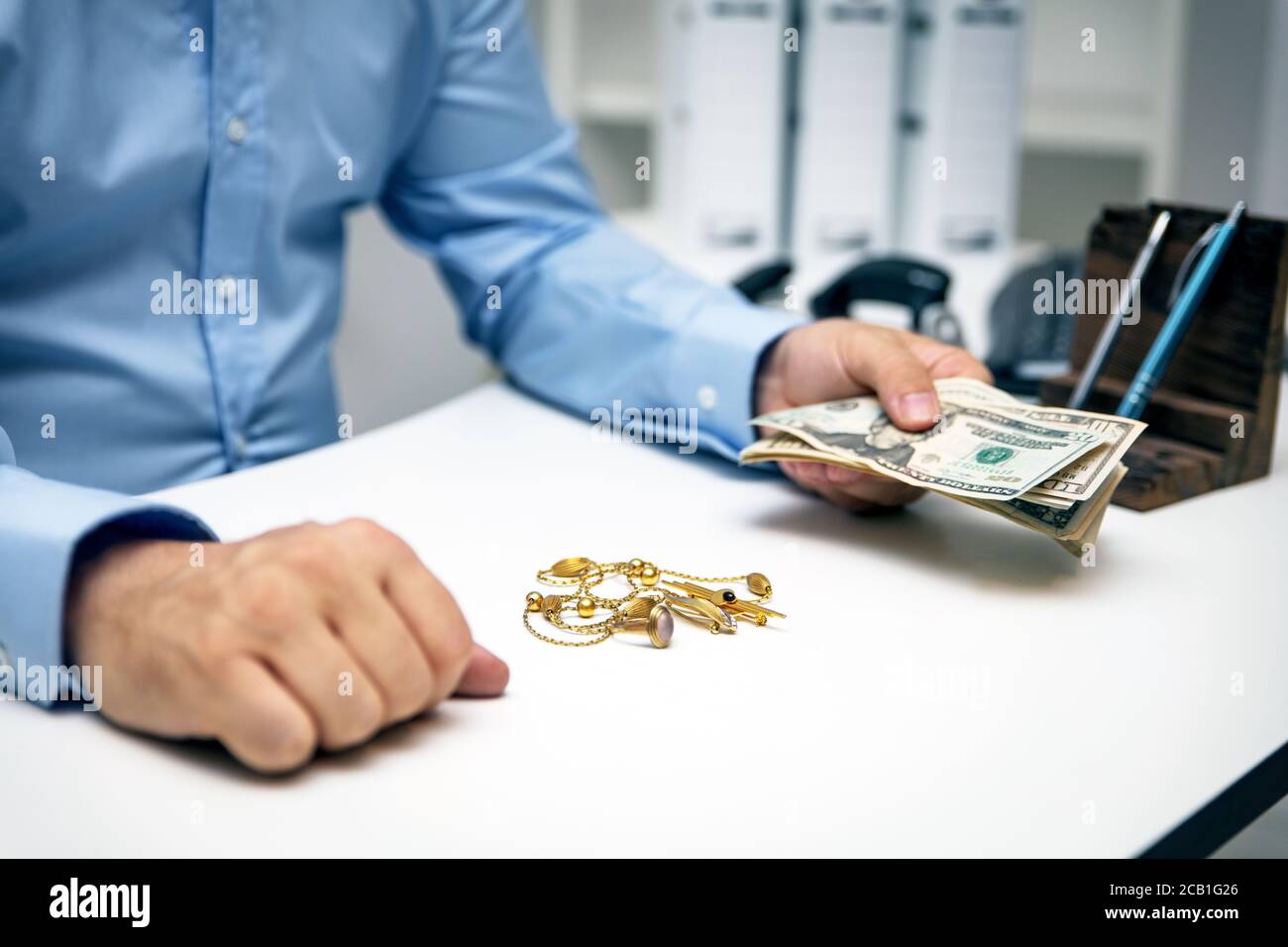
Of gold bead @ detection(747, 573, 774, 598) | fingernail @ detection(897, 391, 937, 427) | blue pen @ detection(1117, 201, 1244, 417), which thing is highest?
blue pen @ detection(1117, 201, 1244, 417)

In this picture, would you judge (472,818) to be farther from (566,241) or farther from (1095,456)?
(566,241)

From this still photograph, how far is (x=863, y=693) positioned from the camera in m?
0.55

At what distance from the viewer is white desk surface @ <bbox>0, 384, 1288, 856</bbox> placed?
453mm

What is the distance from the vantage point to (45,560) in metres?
0.54


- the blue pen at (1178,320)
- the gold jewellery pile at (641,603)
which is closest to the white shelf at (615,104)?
the blue pen at (1178,320)

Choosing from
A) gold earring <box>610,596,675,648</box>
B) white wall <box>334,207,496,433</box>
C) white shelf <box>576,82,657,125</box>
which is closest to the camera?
gold earring <box>610,596,675,648</box>

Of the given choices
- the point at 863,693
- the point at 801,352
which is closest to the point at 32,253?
the point at 801,352

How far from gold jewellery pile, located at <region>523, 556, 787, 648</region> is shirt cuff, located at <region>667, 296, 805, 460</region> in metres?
0.22

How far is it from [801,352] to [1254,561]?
1.08ft

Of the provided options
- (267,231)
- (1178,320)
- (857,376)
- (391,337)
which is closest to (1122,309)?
(1178,320)

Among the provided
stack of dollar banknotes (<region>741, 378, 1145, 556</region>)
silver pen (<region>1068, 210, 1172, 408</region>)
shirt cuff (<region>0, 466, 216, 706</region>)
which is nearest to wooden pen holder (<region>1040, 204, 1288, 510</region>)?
silver pen (<region>1068, 210, 1172, 408</region>)

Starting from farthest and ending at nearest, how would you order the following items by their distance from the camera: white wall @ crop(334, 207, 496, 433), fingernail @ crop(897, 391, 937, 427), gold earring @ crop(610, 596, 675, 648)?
white wall @ crop(334, 207, 496, 433) → fingernail @ crop(897, 391, 937, 427) → gold earring @ crop(610, 596, 675, 648)

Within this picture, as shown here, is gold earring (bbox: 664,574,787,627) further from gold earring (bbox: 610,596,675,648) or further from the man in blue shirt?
the man in blue shirt
